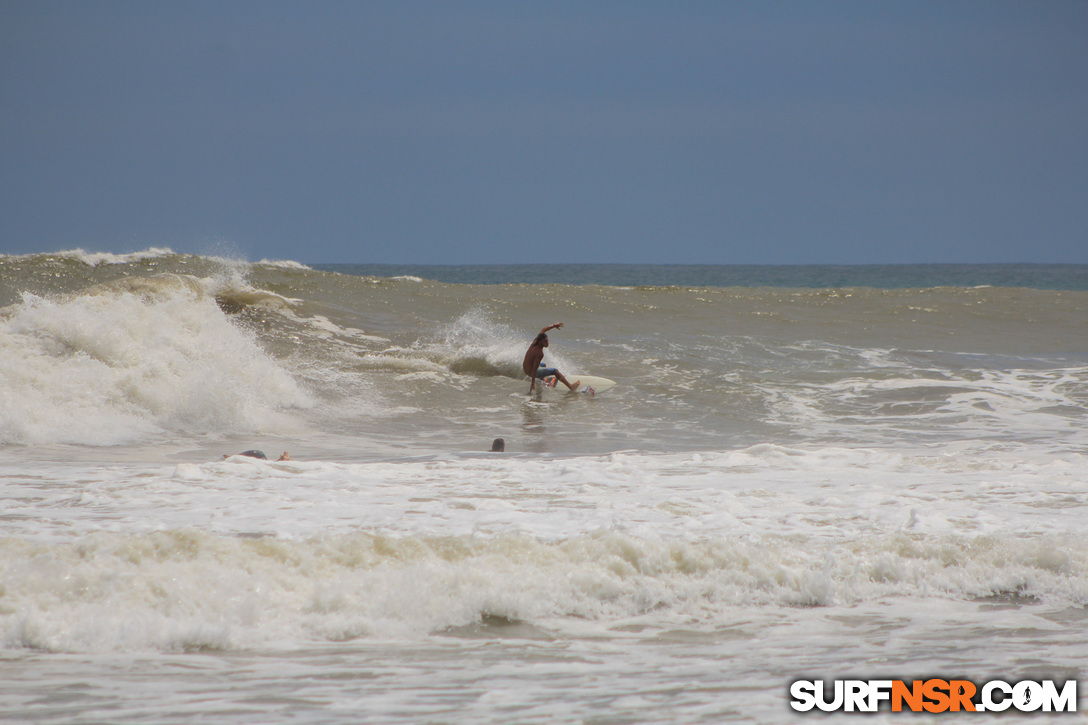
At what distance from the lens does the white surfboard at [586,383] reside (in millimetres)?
13531

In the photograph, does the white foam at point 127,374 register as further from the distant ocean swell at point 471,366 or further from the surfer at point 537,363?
the surfer at point 537,363

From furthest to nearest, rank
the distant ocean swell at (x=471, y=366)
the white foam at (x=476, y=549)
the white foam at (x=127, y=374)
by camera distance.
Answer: the distant ocean swell at (x=471, y=366)
the white foam at (x=127, y=374)
the white foam at (x=476, y=549)

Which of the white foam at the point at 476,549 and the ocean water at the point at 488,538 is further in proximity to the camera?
the white foam at the point at 476,549

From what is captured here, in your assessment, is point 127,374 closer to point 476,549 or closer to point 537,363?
point 537,363

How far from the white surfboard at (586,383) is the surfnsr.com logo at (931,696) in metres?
10.1

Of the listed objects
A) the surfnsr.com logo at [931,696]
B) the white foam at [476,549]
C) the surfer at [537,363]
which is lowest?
the surfnsr.com logo at [931,696]

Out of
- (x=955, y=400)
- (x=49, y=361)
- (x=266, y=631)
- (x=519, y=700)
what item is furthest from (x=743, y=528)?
(x=49, y=361)

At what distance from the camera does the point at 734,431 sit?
419 inches

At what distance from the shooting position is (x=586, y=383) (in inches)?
539

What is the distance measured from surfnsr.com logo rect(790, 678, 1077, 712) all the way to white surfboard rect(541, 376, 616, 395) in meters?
10.1

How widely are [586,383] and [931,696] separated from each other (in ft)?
34.6

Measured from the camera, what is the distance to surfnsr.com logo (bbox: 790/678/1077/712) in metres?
3.16

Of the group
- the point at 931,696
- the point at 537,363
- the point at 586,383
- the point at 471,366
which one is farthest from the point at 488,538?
the point at 471,366

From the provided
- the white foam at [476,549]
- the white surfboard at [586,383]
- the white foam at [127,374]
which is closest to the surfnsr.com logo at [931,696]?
the white foam at [476,549]
